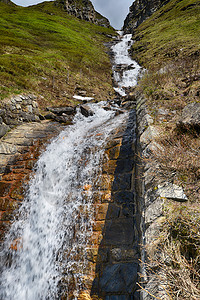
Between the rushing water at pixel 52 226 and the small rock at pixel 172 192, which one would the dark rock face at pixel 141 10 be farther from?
the small rock at pixel 172 192

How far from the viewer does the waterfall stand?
3.94 m

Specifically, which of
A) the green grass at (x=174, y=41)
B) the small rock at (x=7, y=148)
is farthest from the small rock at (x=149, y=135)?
the green grass at (x=174, y=41)

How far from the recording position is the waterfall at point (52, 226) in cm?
394

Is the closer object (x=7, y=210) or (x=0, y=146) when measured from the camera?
(x=7, y=210)

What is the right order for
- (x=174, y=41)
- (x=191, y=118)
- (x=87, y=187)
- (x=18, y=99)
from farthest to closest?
(x=174, y=41) < (x=18, y=99) < (x=87, y=187) < (x=191, y=118)

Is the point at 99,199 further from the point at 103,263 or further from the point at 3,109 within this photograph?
the point at 3,109

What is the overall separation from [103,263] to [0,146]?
20.3 feet

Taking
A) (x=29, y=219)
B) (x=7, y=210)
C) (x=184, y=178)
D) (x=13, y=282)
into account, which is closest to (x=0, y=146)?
(x=7, y=210)

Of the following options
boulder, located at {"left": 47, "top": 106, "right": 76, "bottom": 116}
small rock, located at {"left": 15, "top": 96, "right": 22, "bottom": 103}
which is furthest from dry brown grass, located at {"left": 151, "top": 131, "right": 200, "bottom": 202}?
boulder, located at {"left": 47, "top": 106, "right": 76, "bottom": 116}

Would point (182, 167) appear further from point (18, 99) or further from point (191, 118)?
point (18, 99)

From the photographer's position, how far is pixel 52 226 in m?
4.72

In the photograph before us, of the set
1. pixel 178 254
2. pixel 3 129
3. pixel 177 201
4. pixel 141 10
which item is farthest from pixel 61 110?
pixel 141 10

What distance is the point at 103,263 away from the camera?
3.71m

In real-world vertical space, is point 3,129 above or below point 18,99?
below
